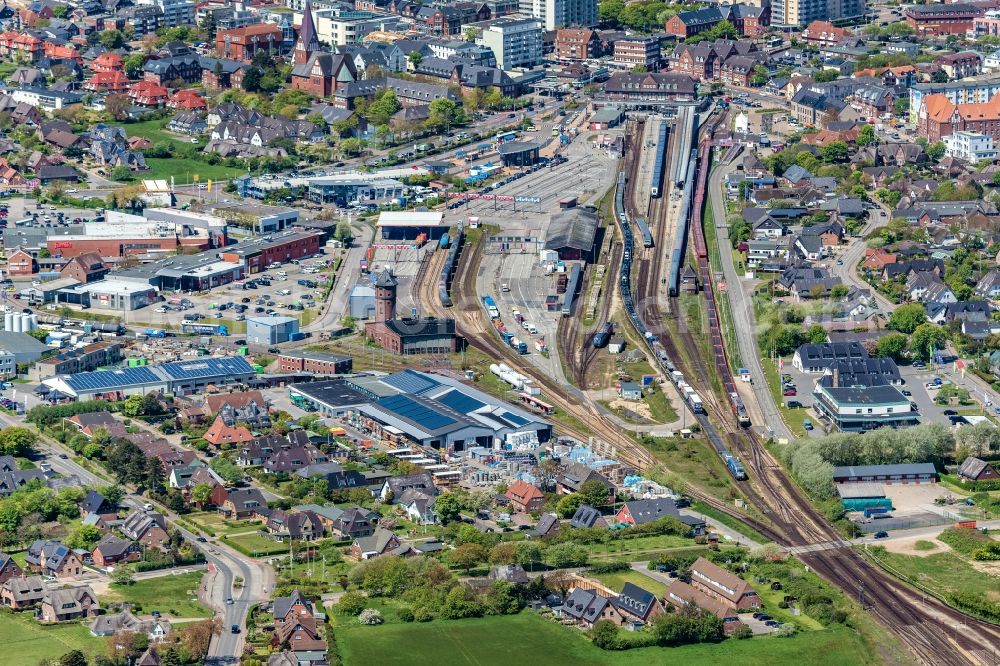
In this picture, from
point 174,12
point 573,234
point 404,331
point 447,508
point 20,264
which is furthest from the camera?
point 174,12

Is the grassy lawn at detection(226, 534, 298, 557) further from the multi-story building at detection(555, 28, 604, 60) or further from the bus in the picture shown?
the multi-story building at detection(555, 28, 604, 60)

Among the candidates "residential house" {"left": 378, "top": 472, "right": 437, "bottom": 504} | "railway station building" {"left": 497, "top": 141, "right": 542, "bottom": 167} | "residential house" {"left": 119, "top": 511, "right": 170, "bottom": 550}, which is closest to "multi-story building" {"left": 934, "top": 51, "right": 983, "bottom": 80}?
"railway station building" {"left": 497, "top": 141, "right": 542, "bottom": 167}

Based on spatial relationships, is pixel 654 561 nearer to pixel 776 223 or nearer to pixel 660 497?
pixel 660 497

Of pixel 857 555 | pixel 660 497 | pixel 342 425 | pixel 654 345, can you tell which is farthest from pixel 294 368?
pixel 857 555

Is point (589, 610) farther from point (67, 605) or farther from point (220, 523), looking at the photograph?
point (67, 605)

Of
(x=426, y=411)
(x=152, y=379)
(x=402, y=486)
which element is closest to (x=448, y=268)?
(x=152, y=379)

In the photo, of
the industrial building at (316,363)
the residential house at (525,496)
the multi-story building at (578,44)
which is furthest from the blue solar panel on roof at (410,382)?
the multi-story building at (578,44)
